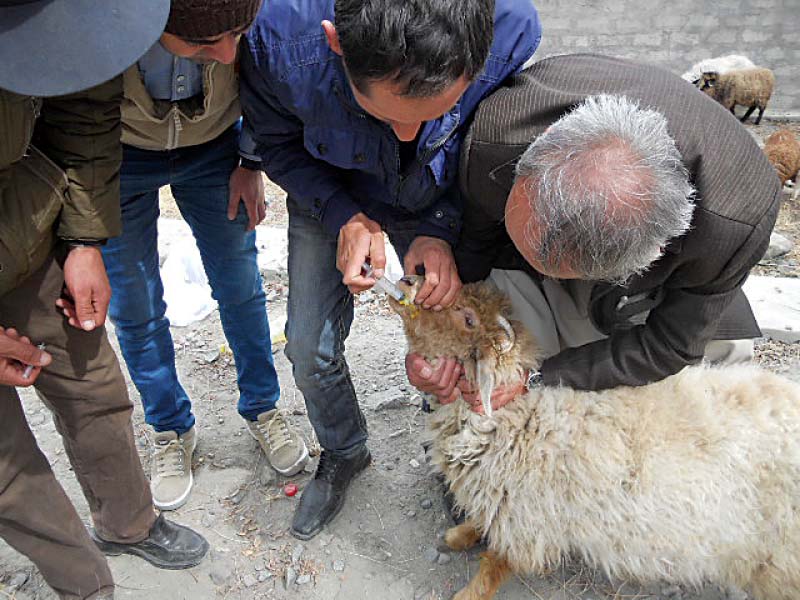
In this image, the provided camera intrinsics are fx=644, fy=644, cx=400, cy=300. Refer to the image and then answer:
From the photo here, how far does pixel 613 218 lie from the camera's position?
161 cm

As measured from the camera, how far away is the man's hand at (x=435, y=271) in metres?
2.21

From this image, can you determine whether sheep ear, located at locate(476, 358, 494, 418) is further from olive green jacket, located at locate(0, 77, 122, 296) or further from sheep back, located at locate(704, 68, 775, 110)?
sheep back, located at locate(704, 68, 775, 110)

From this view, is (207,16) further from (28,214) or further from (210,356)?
(210,356)

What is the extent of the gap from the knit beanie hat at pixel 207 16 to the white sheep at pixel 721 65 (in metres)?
10.5

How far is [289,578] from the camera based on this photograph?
2549mm

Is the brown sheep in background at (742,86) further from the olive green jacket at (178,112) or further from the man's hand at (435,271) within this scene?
the olive green jacket at (178,112)

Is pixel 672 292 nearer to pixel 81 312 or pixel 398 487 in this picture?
pixel 398 487

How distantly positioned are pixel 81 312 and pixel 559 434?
1.60 metres

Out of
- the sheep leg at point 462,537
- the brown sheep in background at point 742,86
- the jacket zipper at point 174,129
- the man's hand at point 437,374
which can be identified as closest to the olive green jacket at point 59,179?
the jacket zipper at point 174,129

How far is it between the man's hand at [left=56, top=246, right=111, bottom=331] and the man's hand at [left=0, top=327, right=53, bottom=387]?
138mm

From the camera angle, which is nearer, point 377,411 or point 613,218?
point 613,218

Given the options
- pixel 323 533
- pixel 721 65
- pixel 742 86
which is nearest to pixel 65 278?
pixel 323 533

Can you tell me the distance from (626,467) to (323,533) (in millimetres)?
1317

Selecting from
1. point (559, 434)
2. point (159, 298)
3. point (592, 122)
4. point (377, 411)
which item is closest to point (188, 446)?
point (159, 298)
